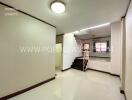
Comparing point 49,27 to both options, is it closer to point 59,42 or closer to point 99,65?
point 59,42

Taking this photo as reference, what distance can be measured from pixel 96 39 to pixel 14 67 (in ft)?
20.1

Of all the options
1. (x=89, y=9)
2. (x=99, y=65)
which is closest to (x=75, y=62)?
(x=99, y=65)

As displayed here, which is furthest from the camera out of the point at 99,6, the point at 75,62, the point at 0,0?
the point at 75,62

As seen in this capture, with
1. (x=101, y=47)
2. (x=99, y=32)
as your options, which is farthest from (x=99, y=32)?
(x=101, y=47)

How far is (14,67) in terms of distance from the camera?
7.59ft

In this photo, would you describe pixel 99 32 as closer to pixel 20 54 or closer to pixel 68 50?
pixel 68 50

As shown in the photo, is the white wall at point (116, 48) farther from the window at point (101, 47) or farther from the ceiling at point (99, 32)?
the window at point (101, 47)

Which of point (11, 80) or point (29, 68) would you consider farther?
point (29, 68)

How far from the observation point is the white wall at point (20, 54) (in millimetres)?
2109

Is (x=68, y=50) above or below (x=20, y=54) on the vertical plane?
above

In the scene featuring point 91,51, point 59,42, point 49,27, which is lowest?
point 91,51

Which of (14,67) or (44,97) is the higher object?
(14,67)

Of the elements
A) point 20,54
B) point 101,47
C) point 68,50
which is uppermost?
point 101,47

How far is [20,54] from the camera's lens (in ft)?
8.12
